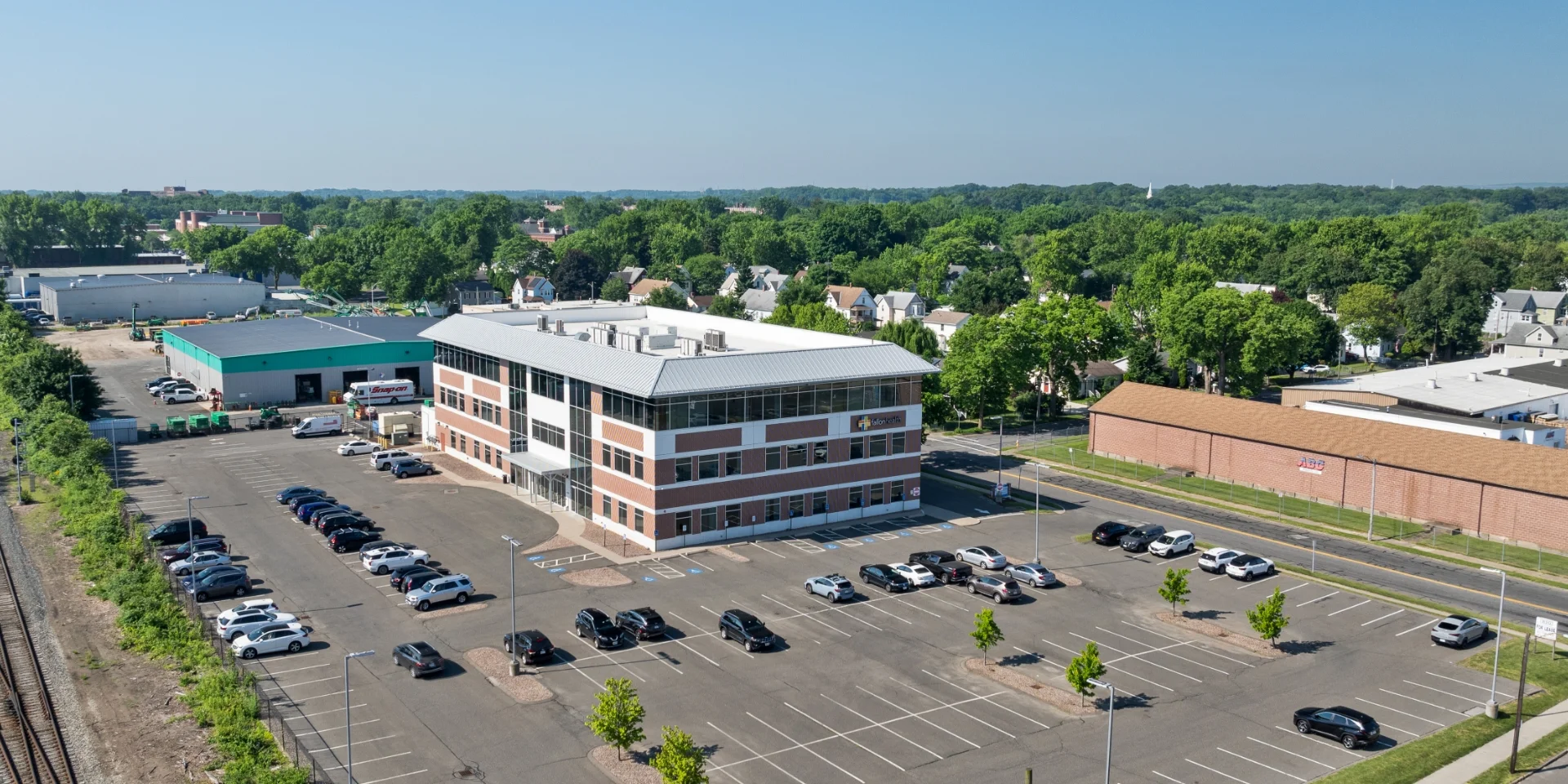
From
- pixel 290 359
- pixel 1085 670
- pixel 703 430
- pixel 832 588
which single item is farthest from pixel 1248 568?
pixel 290 359

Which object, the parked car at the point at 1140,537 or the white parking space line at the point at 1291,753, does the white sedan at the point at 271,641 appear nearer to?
the white parking space line at the point at 1291,753

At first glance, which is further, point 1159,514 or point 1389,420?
point 1389,420

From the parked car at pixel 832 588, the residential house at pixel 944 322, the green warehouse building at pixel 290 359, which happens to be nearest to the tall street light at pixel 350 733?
the parked car at pixel 832 588

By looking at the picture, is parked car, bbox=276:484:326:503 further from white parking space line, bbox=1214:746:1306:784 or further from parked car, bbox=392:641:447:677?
white parking space line, bbox=1214:746:1306:784

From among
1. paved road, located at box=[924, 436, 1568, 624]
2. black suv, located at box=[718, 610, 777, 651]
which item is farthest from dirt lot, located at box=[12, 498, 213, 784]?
paved road, located at box=[924, 436, 1568, 624]

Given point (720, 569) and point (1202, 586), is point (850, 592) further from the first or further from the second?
point (1202, 586)

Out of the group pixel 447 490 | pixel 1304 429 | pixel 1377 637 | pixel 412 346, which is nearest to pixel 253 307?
pixel 412 346

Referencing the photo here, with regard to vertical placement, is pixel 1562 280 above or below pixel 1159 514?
above
